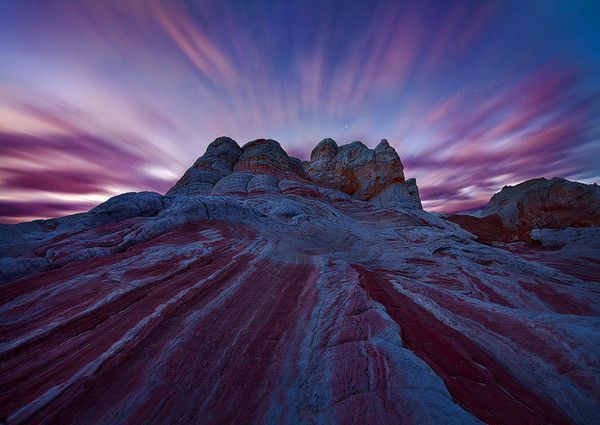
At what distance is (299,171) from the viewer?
155 ft

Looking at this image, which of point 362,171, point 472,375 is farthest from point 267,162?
point 472,375

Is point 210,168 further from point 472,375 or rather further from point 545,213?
point 545,213

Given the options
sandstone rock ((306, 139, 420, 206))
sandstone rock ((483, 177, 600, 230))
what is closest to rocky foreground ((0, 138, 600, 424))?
sandstone rock ((306, 139, 420, 206))

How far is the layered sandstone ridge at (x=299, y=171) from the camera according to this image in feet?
112

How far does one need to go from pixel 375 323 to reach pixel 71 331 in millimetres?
7216

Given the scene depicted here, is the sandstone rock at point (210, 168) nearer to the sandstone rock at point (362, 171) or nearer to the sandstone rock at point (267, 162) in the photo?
the sandstone rock at point (267, 162)

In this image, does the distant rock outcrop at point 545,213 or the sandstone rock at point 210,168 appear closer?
the sandstone rock at point 210,168

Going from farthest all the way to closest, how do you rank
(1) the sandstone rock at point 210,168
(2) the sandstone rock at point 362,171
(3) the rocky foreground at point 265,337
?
(2) the sandstone rock at point 362,171, (1) the sandstone rock at point 210,168, (3) the rocky foreground at point 265,337

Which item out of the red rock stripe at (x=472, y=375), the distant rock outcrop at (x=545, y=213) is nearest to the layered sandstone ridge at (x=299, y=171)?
the distant rock outcrop at (x=545, y=213)

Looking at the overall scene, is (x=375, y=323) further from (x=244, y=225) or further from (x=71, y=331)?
(x=244, y=225)

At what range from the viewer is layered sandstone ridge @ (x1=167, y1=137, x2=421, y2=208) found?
34.0 m

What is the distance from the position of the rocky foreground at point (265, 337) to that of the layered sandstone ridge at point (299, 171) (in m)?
20.9

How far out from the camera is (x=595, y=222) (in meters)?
35.2

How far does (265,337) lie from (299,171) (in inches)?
1716
